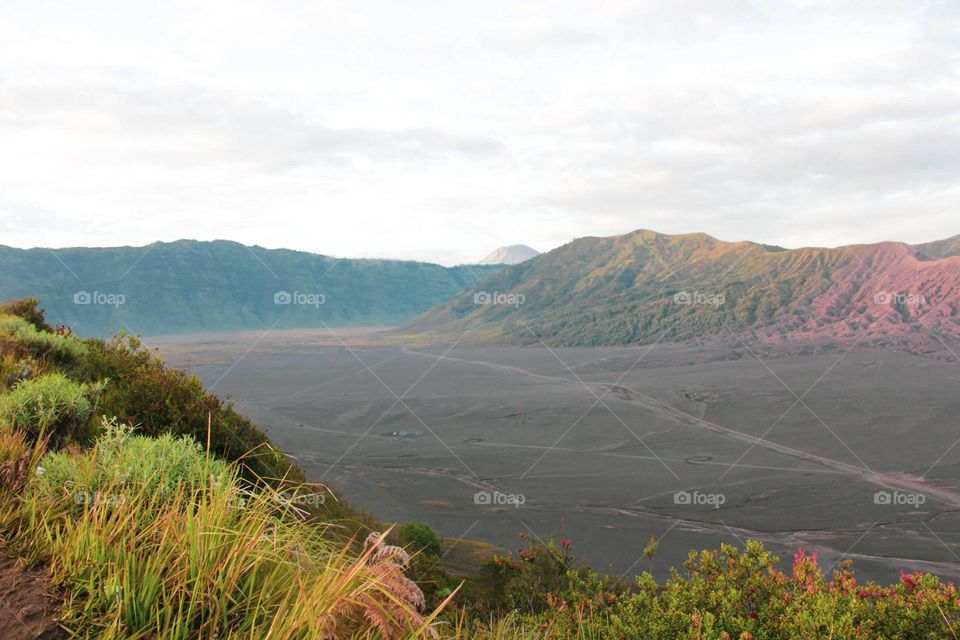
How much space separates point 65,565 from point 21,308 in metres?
12.9

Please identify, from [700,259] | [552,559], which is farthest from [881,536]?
[700,259]

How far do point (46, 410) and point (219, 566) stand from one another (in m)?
3.52

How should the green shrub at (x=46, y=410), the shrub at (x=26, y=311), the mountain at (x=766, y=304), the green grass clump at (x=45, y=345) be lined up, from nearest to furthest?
the green shrub at (x=46, y=410)
the green grass clump at (x=45, y=345)
the shrub at (x=26, y=311)
the mountain at (x=766, y=304)

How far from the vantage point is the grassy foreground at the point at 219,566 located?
119 inches

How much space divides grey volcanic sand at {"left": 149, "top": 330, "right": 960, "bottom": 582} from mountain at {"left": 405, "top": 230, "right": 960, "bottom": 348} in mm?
17681

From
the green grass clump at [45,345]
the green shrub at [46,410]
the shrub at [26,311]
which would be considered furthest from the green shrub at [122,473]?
the shrub at [26,311]

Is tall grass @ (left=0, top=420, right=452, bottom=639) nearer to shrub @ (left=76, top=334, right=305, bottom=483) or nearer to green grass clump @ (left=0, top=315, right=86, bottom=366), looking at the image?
shrub @ (left=76, top=334, right=305, bottom=483)

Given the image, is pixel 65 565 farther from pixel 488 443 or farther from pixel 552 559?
pixel 488 443

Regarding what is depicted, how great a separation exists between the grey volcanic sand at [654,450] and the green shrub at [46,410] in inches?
288

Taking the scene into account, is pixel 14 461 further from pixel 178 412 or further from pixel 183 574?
pixel 178 412

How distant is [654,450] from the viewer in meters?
46.5

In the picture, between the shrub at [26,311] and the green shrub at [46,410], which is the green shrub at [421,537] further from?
the green shrub at [46,410]

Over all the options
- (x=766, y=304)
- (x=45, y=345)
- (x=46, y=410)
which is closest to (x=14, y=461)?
(x=46, y=410)

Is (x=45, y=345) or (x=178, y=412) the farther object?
(x=45, y=345)
